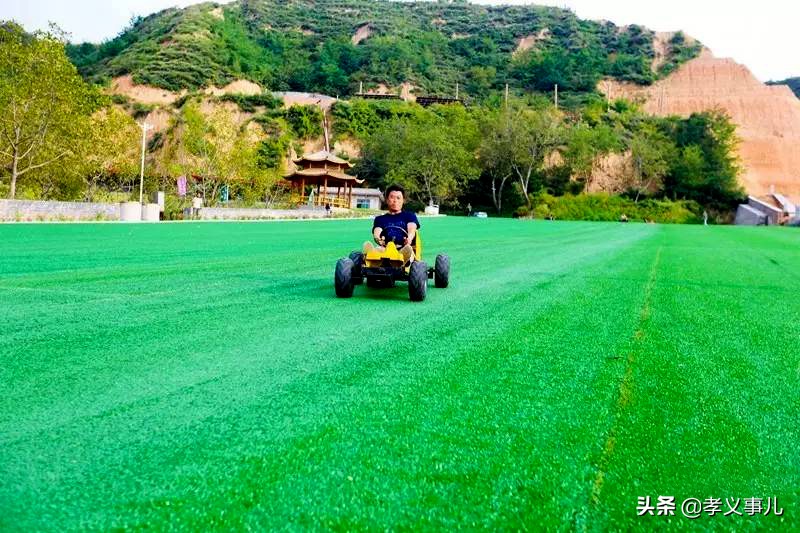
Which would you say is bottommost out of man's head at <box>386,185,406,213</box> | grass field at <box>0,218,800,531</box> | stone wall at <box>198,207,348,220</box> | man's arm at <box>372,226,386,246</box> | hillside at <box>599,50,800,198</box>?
grass field at <box>0,218,800,531</box>

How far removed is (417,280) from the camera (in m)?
6.34

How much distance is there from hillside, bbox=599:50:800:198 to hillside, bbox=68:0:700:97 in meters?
4.12

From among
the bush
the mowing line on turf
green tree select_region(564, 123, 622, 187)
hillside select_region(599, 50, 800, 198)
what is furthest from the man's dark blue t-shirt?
hillside select_region(599, 50, 800, 198)

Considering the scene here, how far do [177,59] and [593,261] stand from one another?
8972cm

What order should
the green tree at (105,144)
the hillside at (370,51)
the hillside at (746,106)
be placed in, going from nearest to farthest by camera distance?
the green tree at (105,144) → the hillside at (746,106) → the hillside at (370,51)

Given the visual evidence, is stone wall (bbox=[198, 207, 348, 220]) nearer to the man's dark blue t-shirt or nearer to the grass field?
the grass field

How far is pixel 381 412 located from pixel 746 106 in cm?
9815

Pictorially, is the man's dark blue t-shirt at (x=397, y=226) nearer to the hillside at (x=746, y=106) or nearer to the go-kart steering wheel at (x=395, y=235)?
the go-kart steering wheel at (x=395, y=235)

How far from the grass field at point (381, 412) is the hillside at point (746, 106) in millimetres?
77793

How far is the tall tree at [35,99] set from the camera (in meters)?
24.0

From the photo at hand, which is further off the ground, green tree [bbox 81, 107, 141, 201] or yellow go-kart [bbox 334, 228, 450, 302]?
green tree [bbox 81, 107, 141, 201]

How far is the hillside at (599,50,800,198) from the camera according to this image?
7612 cm

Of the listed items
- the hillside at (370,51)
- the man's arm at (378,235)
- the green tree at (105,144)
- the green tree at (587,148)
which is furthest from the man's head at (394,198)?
the hillside at (370,51)

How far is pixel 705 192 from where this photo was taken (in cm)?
6719
